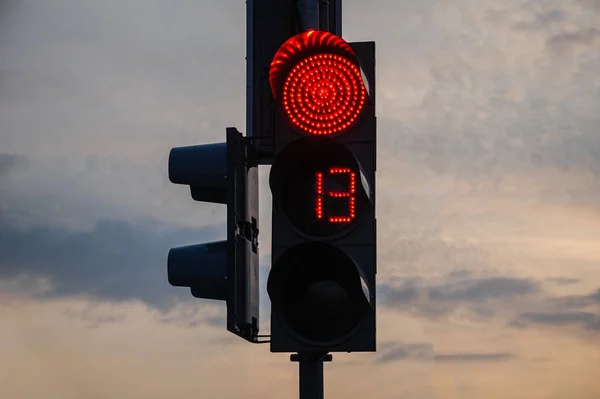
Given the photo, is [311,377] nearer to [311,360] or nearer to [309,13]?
[311,360]

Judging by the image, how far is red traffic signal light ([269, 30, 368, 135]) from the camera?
6.77 m

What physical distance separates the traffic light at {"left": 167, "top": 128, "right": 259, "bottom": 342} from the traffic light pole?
1.16ft

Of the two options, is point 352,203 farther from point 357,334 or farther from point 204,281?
point 204,281

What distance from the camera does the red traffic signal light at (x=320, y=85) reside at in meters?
6.77

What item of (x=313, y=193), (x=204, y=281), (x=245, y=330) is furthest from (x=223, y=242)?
(x=313, y=193)

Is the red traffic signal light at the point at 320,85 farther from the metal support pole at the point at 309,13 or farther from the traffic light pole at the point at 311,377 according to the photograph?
the traffic light pole at the point at 311,377

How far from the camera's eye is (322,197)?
6797mm

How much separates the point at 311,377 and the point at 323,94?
1.76 meters

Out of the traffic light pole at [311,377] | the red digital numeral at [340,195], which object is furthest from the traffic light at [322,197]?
the traffic light pole at [311,377]

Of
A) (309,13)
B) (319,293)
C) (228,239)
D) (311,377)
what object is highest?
(309,13)

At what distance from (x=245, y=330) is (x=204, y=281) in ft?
3.92

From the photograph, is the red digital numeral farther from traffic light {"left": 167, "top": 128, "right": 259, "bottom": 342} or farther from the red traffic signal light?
traffic light {"left": 167, "top": 128, "right": 259, "bottom": 342}

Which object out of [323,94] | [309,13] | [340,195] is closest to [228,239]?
[340,195]

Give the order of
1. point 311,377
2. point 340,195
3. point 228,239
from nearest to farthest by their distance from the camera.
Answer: point 340,195, point 228,239, point 311,377
